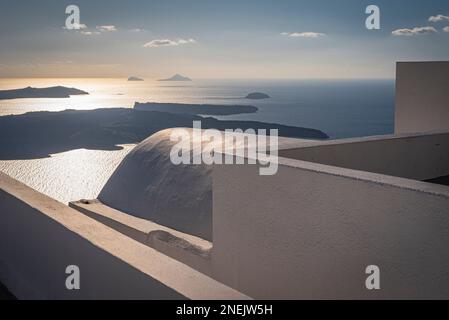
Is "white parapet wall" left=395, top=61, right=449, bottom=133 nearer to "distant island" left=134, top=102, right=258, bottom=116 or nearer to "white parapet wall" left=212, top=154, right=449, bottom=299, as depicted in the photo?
"white parapet wall" left=212, top=154, right=449, bottom=299

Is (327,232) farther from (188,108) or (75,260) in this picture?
(188,108)

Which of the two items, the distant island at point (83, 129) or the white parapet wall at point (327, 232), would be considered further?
the distant island at point (83, 129)

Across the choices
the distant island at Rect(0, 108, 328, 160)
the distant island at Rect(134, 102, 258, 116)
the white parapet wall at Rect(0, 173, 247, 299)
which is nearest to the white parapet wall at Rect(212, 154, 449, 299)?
the white parapet wall at Rect(0, 173, 247, 299)

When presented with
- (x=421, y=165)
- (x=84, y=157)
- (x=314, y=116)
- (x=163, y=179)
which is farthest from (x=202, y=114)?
(x=421, y=165)

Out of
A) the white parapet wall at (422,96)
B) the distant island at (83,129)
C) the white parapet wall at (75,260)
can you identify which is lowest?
the distant island at (83,129)

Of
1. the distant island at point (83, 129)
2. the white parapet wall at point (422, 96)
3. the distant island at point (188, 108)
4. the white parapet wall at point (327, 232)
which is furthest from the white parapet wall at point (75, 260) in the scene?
the distant island at point (188, 108)

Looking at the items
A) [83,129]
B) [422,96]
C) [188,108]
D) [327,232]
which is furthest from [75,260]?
[188,108]

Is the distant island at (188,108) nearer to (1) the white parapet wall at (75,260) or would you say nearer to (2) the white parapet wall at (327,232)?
(1) the white parapet wall at (75,260)
